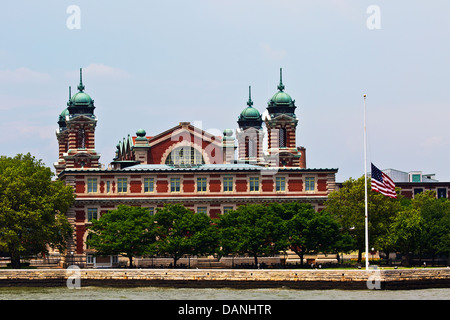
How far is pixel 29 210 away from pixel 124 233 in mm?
10115

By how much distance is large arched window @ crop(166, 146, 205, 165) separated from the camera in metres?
127

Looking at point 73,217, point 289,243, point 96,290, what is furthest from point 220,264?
point 96,290

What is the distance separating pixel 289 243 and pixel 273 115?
30.1 meters

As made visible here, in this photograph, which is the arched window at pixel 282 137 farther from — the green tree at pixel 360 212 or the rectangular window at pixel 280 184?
the green tree at pixel 360 212

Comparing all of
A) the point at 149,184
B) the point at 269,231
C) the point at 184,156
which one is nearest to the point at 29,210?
the point at 149,184

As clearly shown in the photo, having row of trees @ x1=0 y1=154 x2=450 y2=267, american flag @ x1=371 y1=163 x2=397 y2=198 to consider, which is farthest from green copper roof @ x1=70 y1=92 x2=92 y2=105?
american flag @ x1=371 y1=163 x2=397 y2=198

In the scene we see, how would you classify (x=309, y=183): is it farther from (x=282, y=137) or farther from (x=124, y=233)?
(x=124, y=233)

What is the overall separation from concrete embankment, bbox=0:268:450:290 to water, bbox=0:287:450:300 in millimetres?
1549

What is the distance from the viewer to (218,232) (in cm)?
10238
